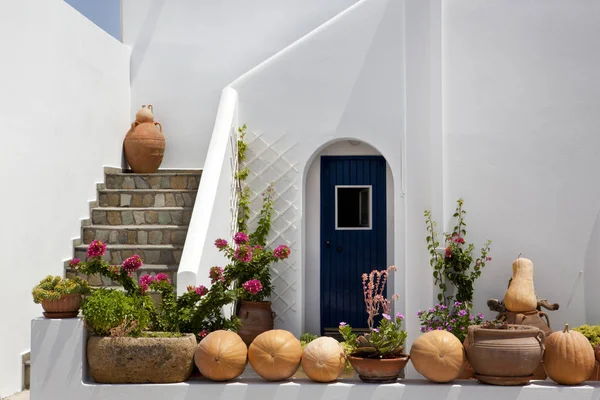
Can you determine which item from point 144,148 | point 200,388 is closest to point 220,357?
point 200,388

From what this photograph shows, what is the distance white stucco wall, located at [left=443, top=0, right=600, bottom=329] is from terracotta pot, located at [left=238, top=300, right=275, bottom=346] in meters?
2.19

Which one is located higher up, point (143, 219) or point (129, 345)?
point (143, 219)

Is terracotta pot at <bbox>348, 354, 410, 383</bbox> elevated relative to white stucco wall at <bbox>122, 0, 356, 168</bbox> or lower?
lower

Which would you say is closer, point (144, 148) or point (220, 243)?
point (220, 243)

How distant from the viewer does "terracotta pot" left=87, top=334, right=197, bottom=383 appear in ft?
15.7

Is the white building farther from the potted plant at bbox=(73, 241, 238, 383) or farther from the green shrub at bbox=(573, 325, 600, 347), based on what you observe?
the potted plant at bbox=(73, 241, 238, 383)

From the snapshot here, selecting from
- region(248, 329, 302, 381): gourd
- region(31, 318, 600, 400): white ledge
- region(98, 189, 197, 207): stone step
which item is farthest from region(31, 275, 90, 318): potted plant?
region(98, 189, 197, 207): stone step

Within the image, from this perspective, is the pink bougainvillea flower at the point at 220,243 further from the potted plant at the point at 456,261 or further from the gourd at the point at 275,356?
the potted plant at the point at 456,261

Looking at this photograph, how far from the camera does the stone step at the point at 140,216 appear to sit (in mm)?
8328

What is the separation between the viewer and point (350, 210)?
29.9 ft

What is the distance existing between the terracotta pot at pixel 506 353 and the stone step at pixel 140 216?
4.36 metres

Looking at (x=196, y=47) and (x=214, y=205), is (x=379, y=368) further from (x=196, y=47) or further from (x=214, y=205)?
(x=196, y=47)

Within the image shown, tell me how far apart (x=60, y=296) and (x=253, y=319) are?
130 inches

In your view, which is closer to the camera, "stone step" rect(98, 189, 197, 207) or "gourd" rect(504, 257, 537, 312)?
"gourd" rect(504, 257, 537, 312)
